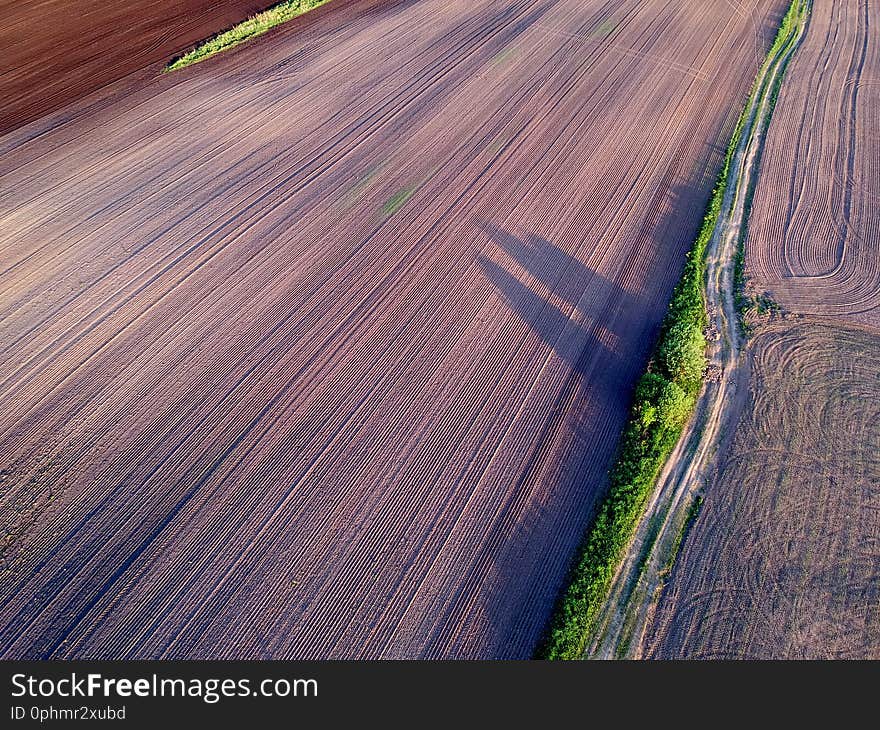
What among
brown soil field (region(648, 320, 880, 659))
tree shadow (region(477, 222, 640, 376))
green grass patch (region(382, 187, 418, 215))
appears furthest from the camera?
green grass patch (region(382, 187, 418, 215))

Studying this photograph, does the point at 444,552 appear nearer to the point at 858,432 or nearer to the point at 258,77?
the point at 858,432

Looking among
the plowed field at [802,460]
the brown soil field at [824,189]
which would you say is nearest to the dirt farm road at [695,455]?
the plowed field at [802,460]

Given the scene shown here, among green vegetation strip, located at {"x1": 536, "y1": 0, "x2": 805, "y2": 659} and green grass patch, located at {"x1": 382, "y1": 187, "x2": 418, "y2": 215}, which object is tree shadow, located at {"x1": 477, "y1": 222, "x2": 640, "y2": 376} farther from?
green grass patch, located at {"x1": 382, "y1": 187, "x2": 418, "y2": 215}

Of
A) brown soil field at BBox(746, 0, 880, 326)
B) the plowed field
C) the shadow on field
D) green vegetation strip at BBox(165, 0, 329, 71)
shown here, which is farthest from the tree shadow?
green vegetation strip at BBox(165, 0, 329, 71)

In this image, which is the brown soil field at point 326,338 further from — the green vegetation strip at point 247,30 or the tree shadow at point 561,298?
the green vegetation strip at point 247,30

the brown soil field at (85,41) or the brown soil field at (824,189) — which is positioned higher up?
the brown soil field at (85,41)

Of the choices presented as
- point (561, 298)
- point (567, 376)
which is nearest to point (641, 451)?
point (567, 376)

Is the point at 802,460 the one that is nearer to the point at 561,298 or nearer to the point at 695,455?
the point at 695,455

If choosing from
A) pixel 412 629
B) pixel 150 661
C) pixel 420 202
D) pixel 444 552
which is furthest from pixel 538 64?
pixel 150 661
